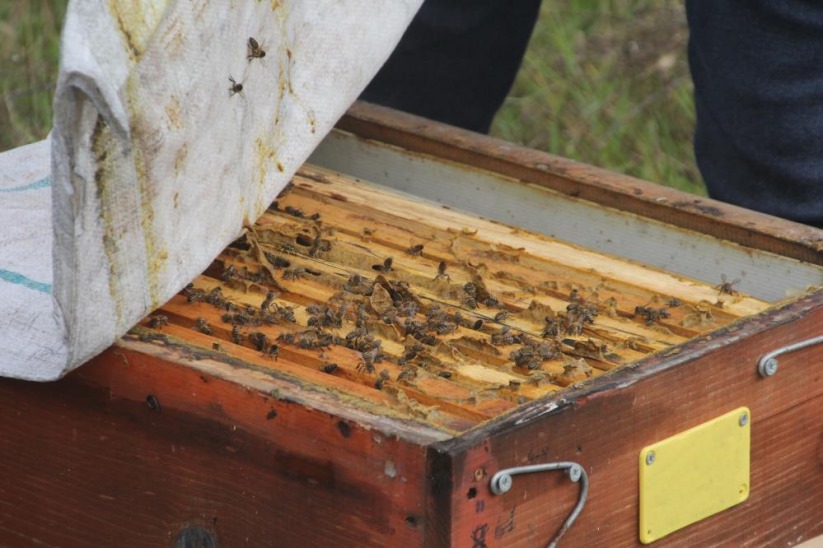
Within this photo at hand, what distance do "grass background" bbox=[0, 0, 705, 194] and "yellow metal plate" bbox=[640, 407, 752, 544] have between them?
2115 mm

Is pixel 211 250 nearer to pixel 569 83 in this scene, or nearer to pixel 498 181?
pixel 498 181

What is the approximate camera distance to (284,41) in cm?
190

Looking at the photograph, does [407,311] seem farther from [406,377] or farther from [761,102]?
[761,102]

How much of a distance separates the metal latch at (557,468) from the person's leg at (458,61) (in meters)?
1.55

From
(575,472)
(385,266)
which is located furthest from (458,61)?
(575,472)

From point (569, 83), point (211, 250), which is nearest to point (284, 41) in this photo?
point (211, 250)

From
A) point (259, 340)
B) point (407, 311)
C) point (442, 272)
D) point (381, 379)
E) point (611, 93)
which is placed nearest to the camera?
point (381, 379)

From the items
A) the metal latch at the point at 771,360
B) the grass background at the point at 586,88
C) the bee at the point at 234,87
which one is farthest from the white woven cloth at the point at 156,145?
the grass background at the point at 586,88

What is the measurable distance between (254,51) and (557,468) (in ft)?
2.34

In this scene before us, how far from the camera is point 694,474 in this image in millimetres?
1627

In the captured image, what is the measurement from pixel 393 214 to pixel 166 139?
1.99 feet

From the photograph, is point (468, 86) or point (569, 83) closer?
point (468, 86)

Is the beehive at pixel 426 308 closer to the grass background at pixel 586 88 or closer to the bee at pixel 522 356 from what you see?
the bee at pixel 522 356

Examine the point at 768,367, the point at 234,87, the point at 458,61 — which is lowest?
the point at 768,367
